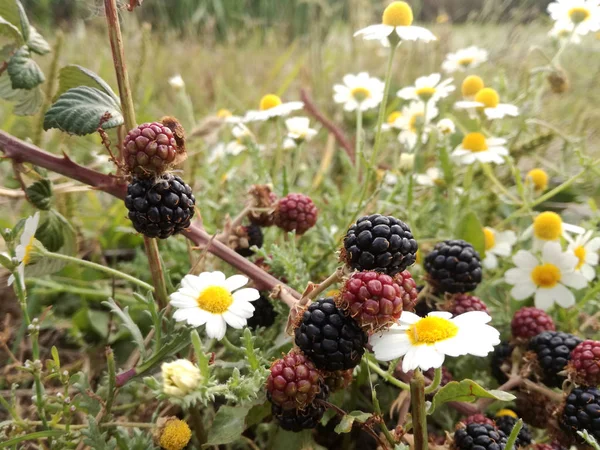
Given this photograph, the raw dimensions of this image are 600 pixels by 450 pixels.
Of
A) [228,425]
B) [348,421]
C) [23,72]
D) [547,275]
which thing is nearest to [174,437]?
[228,425]

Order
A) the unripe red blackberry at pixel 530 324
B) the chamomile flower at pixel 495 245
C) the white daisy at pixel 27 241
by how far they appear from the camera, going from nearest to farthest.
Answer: the white daisy at pixel 27 241 < the unripe red blackberry at pixel 530 324 < the chamomile flower at pixel 495 245

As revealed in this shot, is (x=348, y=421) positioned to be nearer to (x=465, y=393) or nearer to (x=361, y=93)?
(x=465, y=393)

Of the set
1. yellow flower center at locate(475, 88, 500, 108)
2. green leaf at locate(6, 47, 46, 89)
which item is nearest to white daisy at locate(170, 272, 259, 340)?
green leaf at locate(6, 47, 46, 89)

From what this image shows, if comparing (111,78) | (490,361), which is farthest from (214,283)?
(111,78)

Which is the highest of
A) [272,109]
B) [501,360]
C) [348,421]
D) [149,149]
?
[149,149]

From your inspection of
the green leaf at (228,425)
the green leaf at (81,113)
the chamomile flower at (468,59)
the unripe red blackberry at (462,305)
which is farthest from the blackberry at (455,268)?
the chamomile flower at (468,59)

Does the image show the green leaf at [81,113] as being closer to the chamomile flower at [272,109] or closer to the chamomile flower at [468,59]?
the chamomile flower at [272,109]
